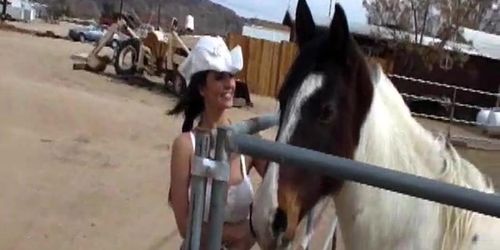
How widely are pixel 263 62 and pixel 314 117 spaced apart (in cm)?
2464

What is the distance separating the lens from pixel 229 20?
464ft

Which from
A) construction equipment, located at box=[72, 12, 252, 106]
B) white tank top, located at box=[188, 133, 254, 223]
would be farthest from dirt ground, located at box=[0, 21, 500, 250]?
construction equipment, located at box=[72, 12, 252, 106]

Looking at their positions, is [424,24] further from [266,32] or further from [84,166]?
[84,166]

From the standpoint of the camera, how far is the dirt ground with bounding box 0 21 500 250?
7.32 meters

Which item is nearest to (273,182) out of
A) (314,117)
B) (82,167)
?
(314,117)

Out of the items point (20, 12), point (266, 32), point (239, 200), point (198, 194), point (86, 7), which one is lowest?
point (86, 7)

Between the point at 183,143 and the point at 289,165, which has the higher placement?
the point at 289,165

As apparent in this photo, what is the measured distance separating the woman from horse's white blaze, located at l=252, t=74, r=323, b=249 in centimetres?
52

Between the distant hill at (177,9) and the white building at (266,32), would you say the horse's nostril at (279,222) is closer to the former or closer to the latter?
the white building at (266,32)

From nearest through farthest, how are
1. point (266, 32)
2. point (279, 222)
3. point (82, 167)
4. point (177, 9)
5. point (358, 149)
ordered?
point (279, 222)
point (358, 149)
point (82, 167)
point (266, 32)
point (177, 9)

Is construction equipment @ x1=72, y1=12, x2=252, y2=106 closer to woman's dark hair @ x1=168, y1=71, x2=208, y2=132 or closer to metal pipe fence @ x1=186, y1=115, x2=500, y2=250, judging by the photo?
woman's dark hair @ x1=168, y1=71, x2=208, y2=132

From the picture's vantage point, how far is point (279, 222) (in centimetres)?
244

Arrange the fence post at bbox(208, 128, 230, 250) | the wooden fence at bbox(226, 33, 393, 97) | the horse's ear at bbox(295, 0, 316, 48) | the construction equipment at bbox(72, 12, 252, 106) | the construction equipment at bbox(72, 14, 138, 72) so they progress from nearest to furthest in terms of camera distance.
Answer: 1. the fence post at bbox(208, 128, 230, 250)
2. the horse's ear at bbox(295, 0, 316, 48)
3. the construction equipment at bbox(72, 12, 252, 106)
4. the construction equipment at bbox(72, 14, 138, 72)
5. the wooden fence at bbox(226, 33, 393, 97)

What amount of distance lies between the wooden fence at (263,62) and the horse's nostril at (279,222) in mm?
24323
